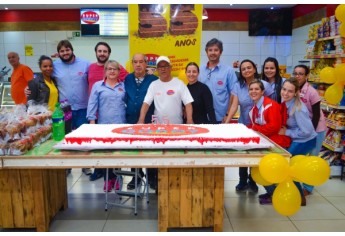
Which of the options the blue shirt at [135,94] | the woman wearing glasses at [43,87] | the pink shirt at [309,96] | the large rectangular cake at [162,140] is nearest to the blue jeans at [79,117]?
the woman wearing glasses at [43,87]

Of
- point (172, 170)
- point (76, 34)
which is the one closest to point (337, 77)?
point (172, 170)

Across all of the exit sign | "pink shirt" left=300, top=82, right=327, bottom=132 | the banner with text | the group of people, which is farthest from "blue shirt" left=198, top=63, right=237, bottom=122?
the exit sign

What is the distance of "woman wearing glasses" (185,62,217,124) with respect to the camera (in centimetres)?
379

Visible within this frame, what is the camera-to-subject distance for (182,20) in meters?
4.47

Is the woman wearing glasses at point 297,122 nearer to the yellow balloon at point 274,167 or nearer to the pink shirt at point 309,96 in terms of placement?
the pink shirt at point 309,96

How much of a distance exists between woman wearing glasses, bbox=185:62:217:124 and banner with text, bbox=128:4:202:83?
25.9 inches

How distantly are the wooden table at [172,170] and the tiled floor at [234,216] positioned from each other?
30 cm

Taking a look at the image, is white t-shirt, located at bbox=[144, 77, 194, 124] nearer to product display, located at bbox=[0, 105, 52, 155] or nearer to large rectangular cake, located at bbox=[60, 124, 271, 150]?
large rectangular cake, located at bbox=[60, 124, 271, 150]

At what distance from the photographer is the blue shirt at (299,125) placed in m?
3.38

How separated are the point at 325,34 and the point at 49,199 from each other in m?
4.27

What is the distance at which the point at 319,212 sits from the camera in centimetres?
353

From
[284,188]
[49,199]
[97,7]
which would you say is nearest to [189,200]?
[284,188]
